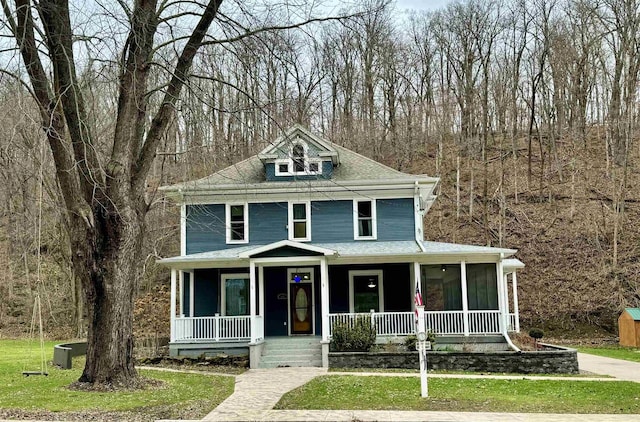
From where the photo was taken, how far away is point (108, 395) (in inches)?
422

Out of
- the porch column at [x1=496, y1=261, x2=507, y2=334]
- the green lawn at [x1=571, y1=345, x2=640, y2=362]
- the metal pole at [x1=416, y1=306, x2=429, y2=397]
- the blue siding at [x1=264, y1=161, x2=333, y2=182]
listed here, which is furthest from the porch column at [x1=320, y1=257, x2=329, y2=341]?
the green lawn at [x1=571, y1=345, x2=640, y2=362]

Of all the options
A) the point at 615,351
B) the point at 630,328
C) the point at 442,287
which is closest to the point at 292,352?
the point at 442,287

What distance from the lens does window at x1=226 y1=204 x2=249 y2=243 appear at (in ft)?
66.9

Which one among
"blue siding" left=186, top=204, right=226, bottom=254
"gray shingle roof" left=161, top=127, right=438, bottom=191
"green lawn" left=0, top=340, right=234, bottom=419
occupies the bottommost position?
"green lawn" left=0, top=340, right=234, bottom=419

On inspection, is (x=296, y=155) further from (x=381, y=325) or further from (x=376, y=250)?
(x=381, y=325)

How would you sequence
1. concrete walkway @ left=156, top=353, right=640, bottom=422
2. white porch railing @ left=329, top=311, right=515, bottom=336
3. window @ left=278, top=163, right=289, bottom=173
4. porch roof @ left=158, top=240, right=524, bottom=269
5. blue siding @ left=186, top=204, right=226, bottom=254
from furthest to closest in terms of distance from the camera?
window @ left=278, top=163, right=289, bottom=173
blue siding @ left=186, top=204, right=226, bottom=254
white porch railing @ left=329, top=311, right=515, bottom=336
porch roof @ left=158, top=240, right=524, bottom=269
concrete walkway @ left=156, top=353, right=640, bottom=422

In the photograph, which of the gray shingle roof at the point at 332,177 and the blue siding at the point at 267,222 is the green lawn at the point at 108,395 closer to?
the blue siding at the point at 267,222

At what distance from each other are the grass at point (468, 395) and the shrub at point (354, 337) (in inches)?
121

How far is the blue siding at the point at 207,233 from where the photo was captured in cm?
2036

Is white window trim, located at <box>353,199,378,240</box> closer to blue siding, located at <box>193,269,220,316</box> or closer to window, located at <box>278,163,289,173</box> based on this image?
window, located at <box>278,163,289,173</box>

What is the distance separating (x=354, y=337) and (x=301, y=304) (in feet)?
11.8

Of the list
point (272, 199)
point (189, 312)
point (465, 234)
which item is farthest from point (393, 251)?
point (465, 234)

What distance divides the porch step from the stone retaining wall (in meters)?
0.98

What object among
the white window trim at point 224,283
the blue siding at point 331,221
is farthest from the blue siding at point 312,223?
the white window trim at point 224,283
